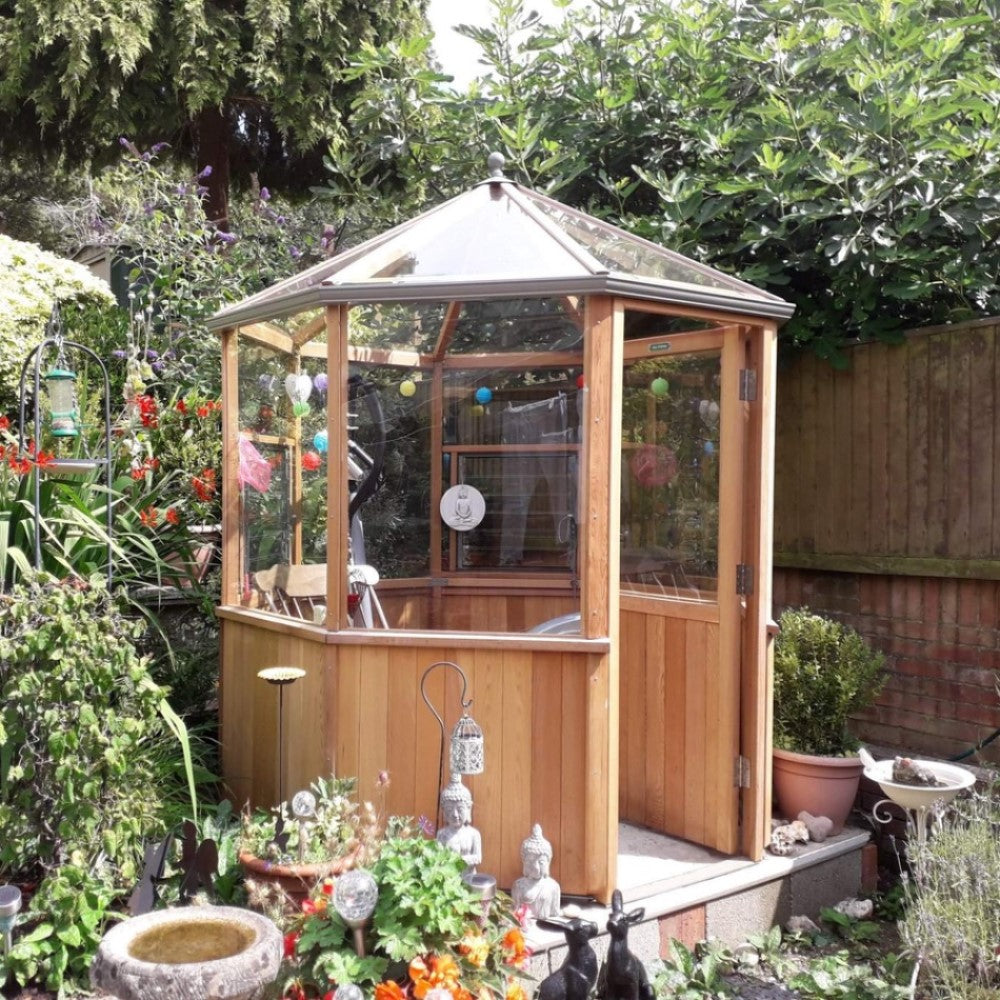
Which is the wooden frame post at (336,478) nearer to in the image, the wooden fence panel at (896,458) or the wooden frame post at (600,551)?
the wooden frame post at (600,551)

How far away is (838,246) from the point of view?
4.72 meters

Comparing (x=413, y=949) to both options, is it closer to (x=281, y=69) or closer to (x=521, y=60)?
(x=521, y=60)

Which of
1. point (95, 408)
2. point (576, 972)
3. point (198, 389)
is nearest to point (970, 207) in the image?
point (576, 972)

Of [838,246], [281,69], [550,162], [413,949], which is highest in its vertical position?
[281,69]

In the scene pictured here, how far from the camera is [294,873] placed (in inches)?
121

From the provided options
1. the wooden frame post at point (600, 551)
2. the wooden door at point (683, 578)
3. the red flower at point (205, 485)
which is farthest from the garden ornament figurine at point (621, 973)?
the red flower at point (205, 485)

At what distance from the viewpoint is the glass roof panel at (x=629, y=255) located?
3.57m

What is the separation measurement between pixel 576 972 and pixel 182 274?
510 cm

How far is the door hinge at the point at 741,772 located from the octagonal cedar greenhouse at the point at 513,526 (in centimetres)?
2

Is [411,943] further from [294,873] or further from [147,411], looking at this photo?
[147,411]

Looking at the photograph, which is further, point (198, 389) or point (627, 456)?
point (198, 389)

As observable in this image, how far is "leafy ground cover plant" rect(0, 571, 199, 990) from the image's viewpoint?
2.97 meters

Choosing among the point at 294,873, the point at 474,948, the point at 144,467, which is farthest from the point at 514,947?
the point at 144,467

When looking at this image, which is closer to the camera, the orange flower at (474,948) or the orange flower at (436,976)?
the orange flower at (436,976)
